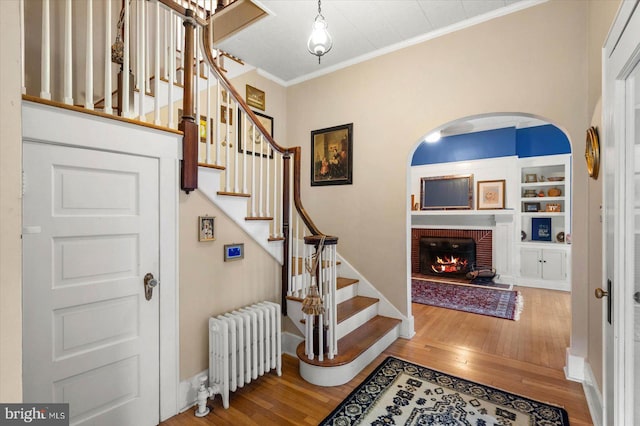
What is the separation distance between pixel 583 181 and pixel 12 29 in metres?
3.35

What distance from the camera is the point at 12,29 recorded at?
0.59 metres

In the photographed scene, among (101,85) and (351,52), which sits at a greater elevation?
(351,52)

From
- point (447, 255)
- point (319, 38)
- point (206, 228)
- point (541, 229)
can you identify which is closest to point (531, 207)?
point (541, 229)

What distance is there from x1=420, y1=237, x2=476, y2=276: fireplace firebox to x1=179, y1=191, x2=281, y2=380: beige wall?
495 cm

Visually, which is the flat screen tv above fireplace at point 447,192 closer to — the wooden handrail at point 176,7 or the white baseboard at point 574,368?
the white baseboard at point 574,368

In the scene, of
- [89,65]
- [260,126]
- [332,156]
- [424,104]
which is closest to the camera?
[89,65]

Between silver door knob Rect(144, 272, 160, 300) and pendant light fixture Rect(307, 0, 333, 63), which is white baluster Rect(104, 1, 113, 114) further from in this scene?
pendant light fixture Rect(307, 0, 333, 63)

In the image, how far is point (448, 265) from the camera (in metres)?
6.26

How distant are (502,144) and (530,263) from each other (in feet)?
7.74

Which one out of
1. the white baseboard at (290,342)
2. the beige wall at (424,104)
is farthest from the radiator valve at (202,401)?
the beige wall at (424,104)

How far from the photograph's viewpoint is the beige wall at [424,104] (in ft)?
8.13

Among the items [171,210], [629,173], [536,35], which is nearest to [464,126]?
[536,35]

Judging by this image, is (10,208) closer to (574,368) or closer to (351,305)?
(351,305)

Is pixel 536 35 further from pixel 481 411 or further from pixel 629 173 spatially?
pixel 481 411
